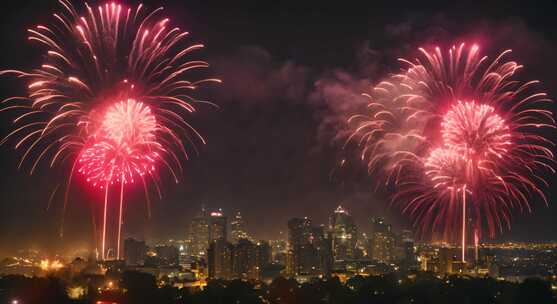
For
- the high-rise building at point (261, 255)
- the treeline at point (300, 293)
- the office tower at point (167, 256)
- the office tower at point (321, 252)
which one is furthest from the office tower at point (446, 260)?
the office tower at point (167, 256)

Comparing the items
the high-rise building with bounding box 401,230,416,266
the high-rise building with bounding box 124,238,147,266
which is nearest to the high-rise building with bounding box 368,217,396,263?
the high-rise building with bounding box 401,230,416,266

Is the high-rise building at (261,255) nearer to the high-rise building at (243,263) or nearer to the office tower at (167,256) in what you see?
the high-rise building at (243,263)

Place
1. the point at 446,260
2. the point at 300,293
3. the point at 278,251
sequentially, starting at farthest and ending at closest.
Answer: the point at 278,251, the point at 446,260, the point at 300,293

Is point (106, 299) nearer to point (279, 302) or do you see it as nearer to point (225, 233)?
point (279, 302)

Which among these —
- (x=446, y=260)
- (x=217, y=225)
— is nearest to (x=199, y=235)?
(x=217, y=225)

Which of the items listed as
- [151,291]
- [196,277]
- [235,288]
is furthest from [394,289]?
[196,277]

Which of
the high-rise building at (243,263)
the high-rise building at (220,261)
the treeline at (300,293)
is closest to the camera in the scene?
the treeline at (300,293)

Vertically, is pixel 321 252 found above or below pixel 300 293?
above

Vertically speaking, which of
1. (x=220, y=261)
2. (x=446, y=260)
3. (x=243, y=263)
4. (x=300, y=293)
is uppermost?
(x=446, y=260)

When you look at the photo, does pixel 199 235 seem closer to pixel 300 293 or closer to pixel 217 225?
pixel 217 225
